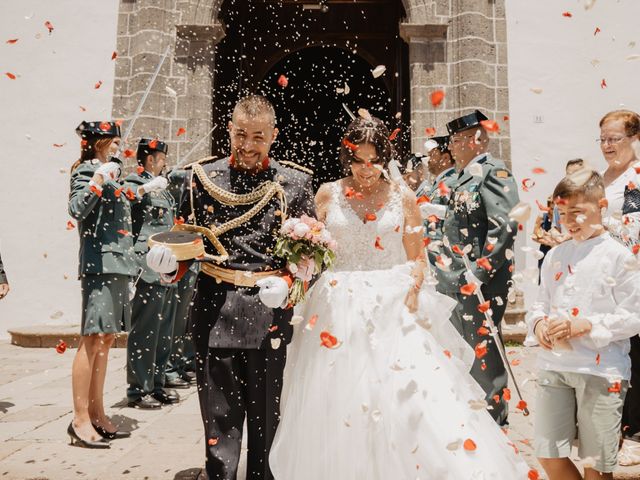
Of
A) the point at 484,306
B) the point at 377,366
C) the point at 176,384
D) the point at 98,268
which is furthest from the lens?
the point at 176,384

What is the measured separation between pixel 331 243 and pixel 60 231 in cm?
655

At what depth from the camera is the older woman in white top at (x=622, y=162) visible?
3.45 metres

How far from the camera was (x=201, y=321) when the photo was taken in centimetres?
272

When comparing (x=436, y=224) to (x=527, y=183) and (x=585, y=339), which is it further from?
(x=527, y=183)

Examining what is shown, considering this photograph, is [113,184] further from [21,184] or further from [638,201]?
Result: [21,184]

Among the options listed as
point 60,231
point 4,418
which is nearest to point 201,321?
point 4,418

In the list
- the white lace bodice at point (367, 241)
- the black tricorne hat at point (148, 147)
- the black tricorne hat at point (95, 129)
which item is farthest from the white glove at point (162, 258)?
the black tricorne hat at point (148, 147)

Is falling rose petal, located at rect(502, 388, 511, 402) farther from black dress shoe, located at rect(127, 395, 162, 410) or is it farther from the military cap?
the military cap

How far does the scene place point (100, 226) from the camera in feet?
13.0

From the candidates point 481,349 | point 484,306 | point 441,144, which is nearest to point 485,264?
point 484,306

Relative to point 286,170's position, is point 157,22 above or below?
above

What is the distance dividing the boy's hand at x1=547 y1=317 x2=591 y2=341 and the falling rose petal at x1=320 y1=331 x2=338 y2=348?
1.04 meters

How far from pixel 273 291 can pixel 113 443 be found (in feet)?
6.95

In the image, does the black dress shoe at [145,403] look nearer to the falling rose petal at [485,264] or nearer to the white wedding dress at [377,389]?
the white wedding dress at [377,389]
